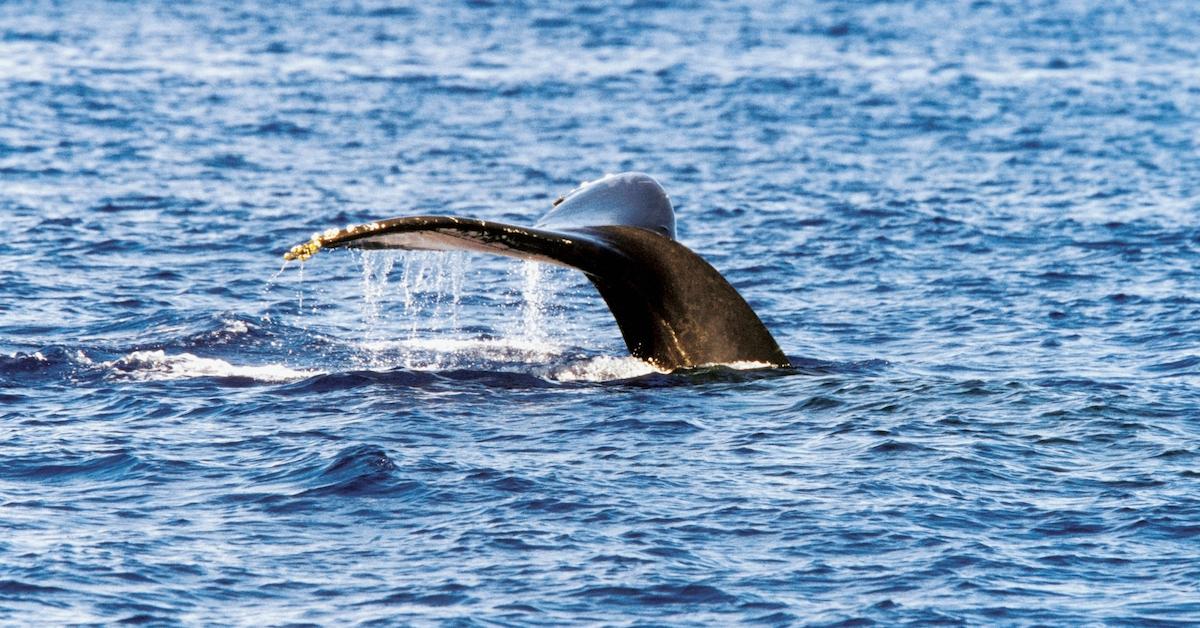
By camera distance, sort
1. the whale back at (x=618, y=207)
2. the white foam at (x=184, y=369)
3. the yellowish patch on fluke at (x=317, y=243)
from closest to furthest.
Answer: the yellowish patch on fluke at (x=317, y=243) < the whale back at (x=618, y=207) < the white foam at (x=184, y=369)

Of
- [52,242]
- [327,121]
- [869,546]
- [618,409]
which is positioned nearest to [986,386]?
[618,409]

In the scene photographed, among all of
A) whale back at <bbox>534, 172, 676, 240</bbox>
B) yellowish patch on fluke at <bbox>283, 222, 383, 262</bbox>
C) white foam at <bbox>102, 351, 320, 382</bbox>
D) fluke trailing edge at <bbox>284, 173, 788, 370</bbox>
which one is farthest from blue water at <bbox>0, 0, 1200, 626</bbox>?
yellowish patch on fluke at <bbox>283, 222, 383, 262</bbox>

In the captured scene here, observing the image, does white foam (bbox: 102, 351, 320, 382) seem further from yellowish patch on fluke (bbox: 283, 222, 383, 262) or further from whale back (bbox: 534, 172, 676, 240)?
yellowish patch on fluke (bbox: 283, 222, 383, 262)

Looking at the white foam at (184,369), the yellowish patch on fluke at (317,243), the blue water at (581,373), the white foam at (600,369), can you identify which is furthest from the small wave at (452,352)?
the yellowish patch on fluke at (317,243)

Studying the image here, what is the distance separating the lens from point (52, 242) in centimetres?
2059

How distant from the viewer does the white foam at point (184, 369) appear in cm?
1414

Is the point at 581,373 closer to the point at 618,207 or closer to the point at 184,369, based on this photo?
the point at 618,207

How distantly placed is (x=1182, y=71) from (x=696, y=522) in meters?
33.5

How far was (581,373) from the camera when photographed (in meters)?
14.5

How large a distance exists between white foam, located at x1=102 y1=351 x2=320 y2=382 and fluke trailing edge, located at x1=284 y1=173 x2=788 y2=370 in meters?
2.14

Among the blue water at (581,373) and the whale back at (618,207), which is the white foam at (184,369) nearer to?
the blue water at (581,373)

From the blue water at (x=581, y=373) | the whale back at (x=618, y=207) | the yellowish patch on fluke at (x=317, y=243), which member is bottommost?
the blue water at (x=581, y=373)

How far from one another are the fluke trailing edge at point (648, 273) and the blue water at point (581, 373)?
257 mm

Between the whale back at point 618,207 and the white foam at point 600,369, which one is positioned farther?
the white foam at point 600,369
